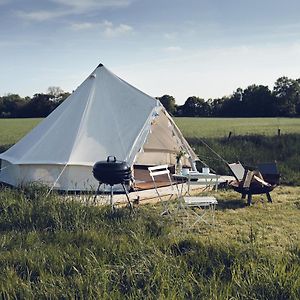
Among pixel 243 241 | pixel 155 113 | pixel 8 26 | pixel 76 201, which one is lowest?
pixel 243 241

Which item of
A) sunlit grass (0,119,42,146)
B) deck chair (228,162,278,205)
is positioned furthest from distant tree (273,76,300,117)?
deck chair (228,162,278,205)

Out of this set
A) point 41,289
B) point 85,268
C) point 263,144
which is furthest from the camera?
point 263,144

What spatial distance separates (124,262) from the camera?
14.3 ft

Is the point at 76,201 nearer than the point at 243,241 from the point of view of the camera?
No

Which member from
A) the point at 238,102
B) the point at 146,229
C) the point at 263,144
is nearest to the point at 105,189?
the point at 146,229

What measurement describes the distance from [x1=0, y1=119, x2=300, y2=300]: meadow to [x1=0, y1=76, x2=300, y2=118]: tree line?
35934 mm

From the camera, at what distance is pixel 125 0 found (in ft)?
31.1

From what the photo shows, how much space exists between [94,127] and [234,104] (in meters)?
38.6

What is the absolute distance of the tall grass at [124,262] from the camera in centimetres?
375

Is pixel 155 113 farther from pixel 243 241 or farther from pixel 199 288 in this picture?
pixel 199 288

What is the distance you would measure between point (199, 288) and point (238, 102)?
43940 millimetres

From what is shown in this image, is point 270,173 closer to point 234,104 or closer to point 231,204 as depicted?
point 231,204

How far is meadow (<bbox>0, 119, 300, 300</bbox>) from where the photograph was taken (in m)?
3.77

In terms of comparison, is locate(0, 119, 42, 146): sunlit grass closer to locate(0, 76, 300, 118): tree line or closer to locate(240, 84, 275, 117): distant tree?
locate(0, 76, 300, 118): tree line
